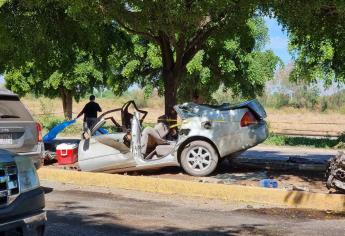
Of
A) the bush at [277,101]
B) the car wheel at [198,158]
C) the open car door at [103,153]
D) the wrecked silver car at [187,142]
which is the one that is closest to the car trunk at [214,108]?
the wrecked silver car at [187,142]

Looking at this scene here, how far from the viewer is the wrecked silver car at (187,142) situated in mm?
10500

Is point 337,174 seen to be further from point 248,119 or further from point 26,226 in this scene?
point 26,226

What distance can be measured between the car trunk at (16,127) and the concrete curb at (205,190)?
1.99 metres

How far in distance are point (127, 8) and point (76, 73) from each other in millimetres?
20518

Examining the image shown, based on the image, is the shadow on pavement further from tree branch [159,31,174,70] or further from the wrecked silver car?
tree branch [159,31,174,70]

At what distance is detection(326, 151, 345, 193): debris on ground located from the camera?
8.37 m

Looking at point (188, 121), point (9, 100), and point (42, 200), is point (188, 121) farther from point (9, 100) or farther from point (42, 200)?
point (42, 200)

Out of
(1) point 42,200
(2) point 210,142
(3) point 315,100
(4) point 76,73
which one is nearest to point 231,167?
(2) point 210,142

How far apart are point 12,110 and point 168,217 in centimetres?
279

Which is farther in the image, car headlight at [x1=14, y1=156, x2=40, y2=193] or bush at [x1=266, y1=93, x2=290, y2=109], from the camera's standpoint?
bush at [x1=266, y1=93, x2=290, y2=109]

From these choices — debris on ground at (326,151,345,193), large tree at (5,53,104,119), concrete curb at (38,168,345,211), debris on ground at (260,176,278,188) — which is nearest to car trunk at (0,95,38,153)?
concrete curb at (38,168,345,211)

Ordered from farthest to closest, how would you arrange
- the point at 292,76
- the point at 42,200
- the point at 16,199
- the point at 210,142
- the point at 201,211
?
the point at 292,76 → the point at 210,142 → the point at 201,211 → the point at 42,200 → the point at 16,199

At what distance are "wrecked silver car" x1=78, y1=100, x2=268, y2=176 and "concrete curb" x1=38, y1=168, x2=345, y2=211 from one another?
1.93ft

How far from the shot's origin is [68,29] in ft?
44.4
